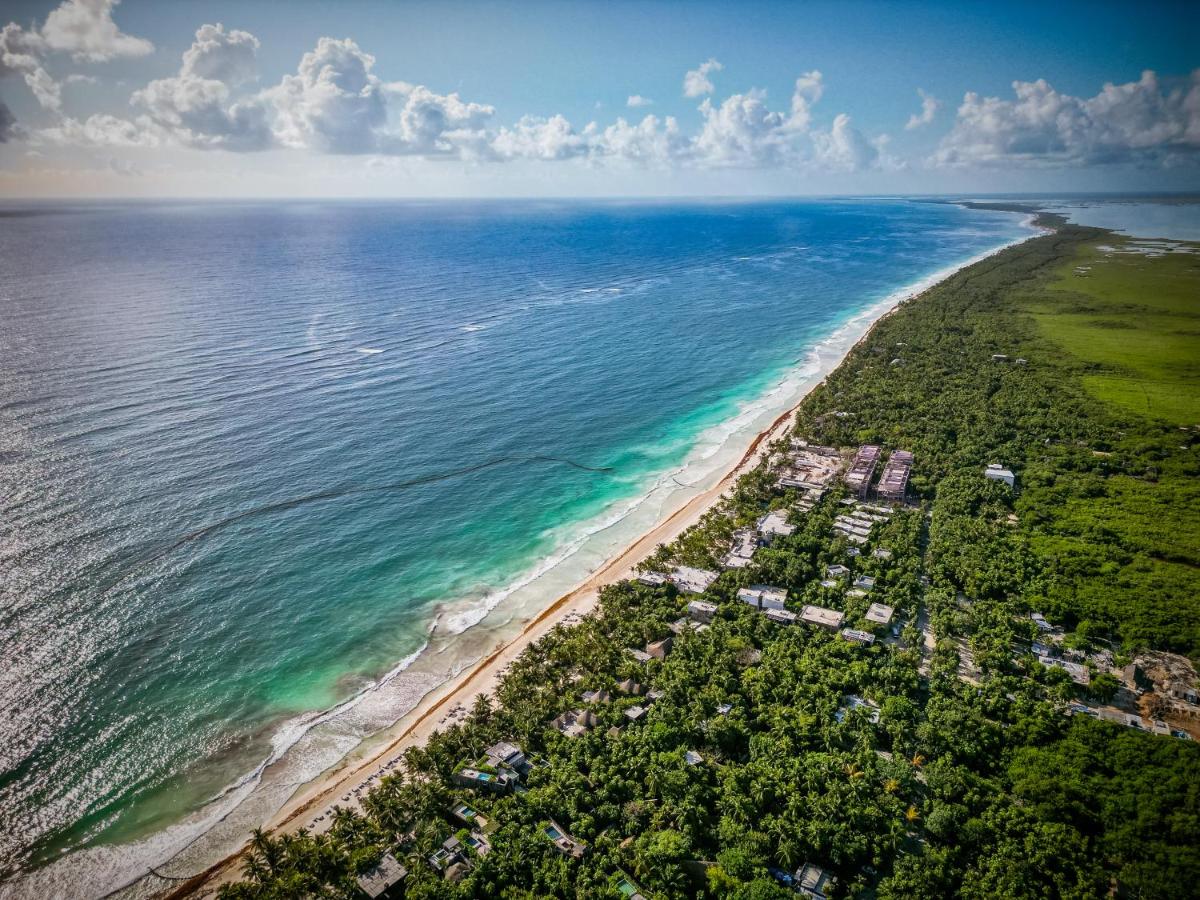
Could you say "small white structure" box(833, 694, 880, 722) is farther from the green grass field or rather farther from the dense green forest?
the green grass field

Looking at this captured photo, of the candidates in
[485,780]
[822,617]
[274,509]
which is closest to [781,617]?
[822,617]

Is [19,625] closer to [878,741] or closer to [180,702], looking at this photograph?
[180,702]

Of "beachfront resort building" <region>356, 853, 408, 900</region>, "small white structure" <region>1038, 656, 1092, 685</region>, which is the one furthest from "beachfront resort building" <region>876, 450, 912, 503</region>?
"beachfront resort building" <region>356, 853, 408, 900</region>

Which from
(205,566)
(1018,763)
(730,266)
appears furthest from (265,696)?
(730,266)

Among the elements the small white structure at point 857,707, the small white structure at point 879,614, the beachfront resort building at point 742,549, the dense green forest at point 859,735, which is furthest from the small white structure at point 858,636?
the beachfront resort building at point 742,549

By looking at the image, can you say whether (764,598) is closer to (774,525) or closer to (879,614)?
(879,614)

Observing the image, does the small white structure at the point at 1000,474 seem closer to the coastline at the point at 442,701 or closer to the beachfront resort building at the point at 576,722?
the coastline at the point at 442,701
